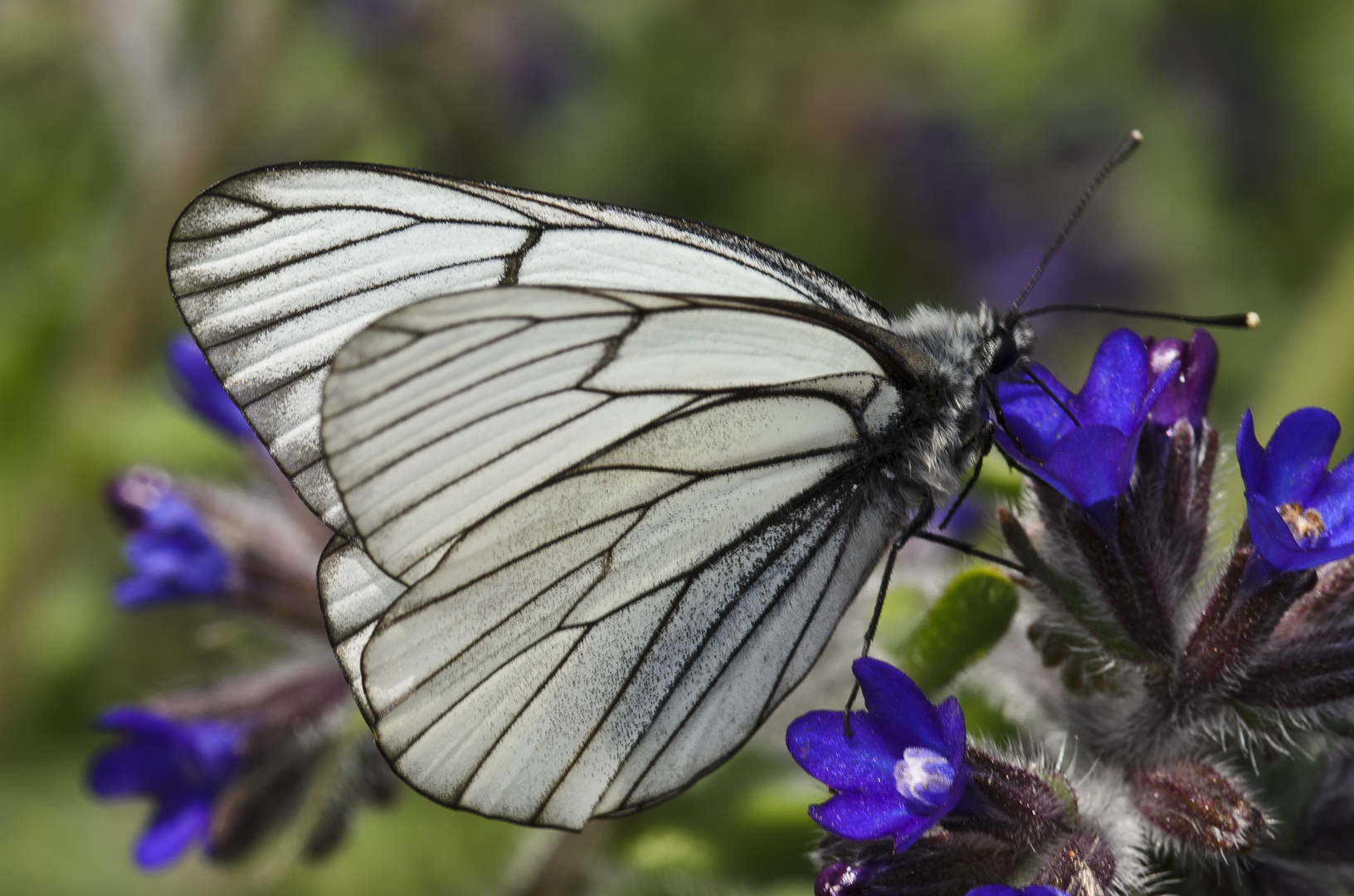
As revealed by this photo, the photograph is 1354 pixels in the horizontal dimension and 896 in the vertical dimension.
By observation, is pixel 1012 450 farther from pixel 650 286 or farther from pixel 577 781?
pixel 577 781

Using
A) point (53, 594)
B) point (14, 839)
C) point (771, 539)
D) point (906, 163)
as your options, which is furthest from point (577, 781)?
point (906, 163)

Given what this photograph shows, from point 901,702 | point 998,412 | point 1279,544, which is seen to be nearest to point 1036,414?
point 998,412

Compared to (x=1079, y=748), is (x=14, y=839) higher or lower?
lower

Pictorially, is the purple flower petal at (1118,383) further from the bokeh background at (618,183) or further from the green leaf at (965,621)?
the bokeh background at (618,183)

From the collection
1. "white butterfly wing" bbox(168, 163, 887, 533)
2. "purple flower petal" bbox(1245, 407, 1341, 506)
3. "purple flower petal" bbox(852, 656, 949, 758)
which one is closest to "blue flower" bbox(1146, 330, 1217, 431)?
"purple flower petal" bbox(1245, 407, 1341, 506)

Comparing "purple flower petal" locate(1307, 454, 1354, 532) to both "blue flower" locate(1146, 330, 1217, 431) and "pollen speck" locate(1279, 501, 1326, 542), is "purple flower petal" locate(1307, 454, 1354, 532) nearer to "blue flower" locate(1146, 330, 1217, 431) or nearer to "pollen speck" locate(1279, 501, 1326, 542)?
"pollen speck" locate(1279, 501, 1326, 542)

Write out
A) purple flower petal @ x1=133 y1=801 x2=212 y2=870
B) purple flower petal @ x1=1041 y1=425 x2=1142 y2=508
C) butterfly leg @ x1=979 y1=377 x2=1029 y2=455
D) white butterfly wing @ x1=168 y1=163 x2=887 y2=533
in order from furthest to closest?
purple flower petal @ x1=133 y1=801 x2=212 y2=870, white butterfly wing @ x1=168 y1=163 x2=887 y2=533, butterfly leg @ x1=979 y1=377 x2=1029 y2=455, purple flower petal @ x1=1041 y1=425 x2=1142 y2=508
